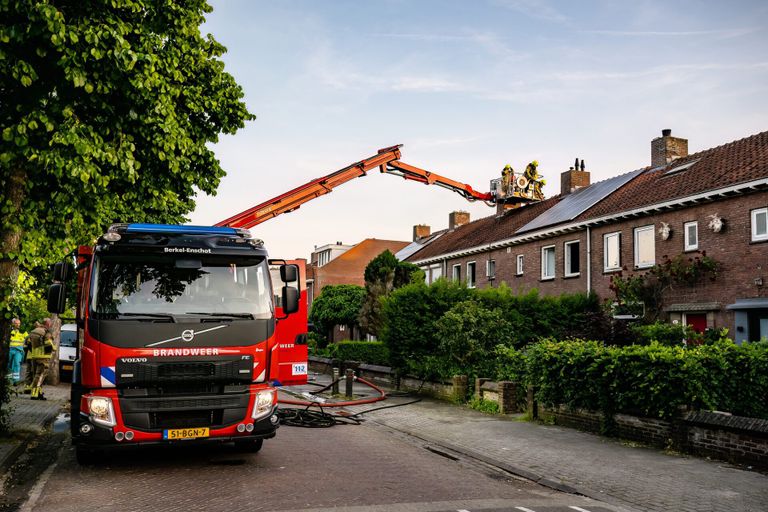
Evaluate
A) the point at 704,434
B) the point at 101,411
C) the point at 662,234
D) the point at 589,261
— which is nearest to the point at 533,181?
the point at 589,261

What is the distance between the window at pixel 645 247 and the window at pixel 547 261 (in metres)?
5.51

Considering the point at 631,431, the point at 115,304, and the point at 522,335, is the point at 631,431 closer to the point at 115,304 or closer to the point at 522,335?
the point at 115,304

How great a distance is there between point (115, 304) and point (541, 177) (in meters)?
30.6

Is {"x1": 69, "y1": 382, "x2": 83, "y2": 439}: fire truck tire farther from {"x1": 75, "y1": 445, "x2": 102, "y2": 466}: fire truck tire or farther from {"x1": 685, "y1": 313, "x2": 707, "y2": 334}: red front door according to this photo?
{"x1": 685, "y1": 313, "x2": 707, "y2": 334}: red front door

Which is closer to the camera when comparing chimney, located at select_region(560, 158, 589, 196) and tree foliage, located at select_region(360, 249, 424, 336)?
tree foliage, located at select_region(360, 249, 424, 336)

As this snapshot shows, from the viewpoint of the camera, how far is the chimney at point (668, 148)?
92.5 feet

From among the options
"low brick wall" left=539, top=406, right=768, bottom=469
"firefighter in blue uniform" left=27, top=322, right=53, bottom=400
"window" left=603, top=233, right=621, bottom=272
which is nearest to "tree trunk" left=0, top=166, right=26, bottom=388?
"firefighter in blue uniform" left=27, top=322, right=53, bottom=400

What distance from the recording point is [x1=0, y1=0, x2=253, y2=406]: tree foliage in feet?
30.2

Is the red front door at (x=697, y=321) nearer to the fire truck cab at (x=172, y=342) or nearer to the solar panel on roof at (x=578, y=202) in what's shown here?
the solar panel on roof at (x=578, y=202)

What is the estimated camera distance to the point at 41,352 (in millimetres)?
18125

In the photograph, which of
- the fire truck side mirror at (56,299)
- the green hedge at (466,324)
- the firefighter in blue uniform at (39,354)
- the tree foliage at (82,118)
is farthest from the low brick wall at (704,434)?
the firefighter in blue uniform at (39,354)

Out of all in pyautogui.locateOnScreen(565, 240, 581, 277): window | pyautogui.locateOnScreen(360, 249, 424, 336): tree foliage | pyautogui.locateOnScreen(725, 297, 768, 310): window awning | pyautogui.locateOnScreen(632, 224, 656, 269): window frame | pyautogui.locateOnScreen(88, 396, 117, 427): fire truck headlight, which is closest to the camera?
pyautogui.locateOnScreen(88, 396, 117, 427): fire truck headlight

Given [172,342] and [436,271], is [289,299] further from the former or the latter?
[436,271]

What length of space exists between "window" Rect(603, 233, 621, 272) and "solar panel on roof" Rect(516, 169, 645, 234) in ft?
7.46
